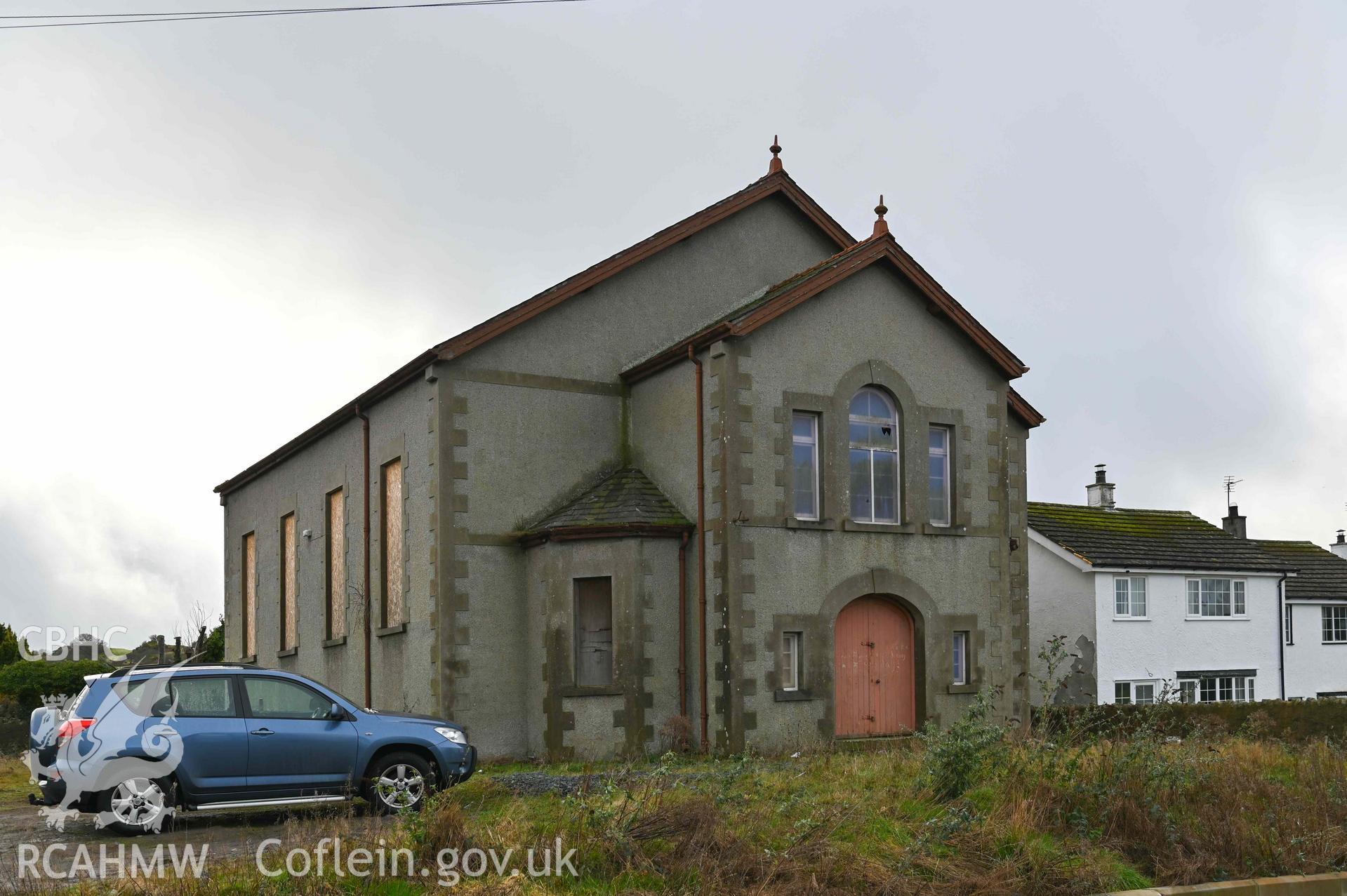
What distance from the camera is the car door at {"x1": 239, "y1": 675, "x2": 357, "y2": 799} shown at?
44.7ft

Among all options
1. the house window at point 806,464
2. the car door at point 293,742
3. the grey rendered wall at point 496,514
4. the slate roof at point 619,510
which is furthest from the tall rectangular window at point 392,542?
the car door at point 293,742

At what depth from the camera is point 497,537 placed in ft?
71.3

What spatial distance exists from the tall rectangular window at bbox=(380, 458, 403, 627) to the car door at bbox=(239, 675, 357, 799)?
8837mm

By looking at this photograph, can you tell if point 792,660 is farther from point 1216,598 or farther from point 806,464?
point 1216,598

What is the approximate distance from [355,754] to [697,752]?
23.9ft

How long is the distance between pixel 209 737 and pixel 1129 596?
102 ft

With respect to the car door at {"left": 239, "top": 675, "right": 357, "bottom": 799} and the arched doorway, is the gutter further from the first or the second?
the car door at {"left": 239, "top": 675, "right": 357, "bottom": 799}

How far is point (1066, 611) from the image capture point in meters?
38.7

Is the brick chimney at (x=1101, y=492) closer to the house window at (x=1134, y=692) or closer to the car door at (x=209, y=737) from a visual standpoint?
the house window at (x=1134, y=692)

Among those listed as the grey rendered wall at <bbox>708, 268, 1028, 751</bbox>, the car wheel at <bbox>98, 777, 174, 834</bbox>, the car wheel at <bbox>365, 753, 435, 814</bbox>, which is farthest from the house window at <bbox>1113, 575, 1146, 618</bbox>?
the car wheel at <bbox>98, 777, 174, 834</bbox>

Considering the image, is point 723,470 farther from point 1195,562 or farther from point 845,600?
point 1195,562

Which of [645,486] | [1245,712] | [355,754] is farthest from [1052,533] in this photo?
[355,754]

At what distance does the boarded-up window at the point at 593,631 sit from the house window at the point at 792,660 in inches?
106

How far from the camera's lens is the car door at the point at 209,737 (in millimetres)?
13242
